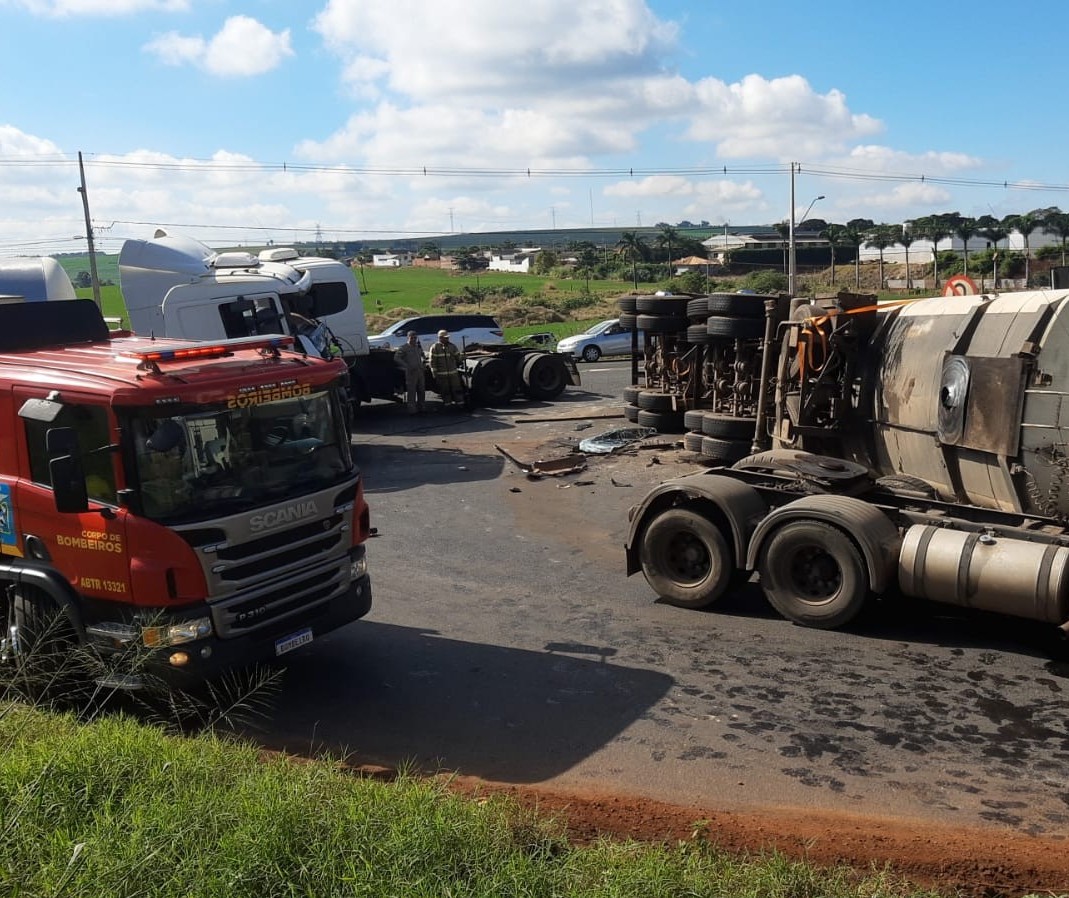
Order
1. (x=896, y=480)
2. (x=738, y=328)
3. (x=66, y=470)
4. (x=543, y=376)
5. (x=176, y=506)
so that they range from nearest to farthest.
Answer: (x=66, y=470), (x=176, y=506), (x=896, y=480), (x=738, y=328), (x=543, y=376)

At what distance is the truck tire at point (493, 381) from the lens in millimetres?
23062

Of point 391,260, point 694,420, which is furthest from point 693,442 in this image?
point 391,260

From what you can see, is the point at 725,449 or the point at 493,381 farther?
the point at 493,381

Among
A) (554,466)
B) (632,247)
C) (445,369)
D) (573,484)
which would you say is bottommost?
(573,484)

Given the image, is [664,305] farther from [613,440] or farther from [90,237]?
[90,237]

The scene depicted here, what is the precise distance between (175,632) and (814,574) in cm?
518

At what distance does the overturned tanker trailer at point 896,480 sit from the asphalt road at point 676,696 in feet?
1.66

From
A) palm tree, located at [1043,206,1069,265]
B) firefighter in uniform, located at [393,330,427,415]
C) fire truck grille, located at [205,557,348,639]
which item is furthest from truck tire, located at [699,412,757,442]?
palm tree, located at [1043,206,1069,265]

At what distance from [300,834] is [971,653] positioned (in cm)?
554

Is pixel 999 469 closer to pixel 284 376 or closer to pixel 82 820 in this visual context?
pixel 284 376

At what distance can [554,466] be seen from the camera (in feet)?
51.6

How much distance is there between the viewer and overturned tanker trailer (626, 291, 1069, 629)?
7793mm

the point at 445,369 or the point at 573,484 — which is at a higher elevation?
the point at 445,369

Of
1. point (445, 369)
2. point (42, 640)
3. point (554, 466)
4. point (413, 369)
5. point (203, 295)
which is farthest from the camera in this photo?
point (445, 369)
